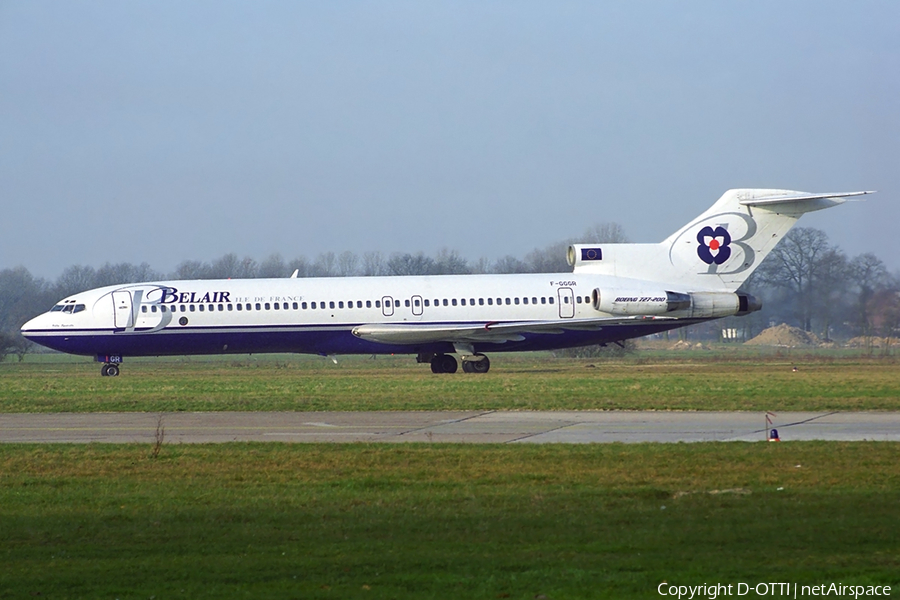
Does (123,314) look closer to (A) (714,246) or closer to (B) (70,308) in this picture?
(B) (70,308)

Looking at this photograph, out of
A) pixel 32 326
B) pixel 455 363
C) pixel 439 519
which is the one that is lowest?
pixel 439 519

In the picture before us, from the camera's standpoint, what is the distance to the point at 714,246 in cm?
3828

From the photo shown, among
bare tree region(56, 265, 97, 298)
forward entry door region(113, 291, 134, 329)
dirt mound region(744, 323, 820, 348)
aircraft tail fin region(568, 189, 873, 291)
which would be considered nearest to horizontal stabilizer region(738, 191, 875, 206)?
aircraft tail fin region(568, 189, 873, 291)

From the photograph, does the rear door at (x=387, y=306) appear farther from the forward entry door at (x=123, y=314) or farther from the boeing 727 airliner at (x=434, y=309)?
the forward entry door at (x=123, y=314)

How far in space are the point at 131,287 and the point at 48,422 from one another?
15858 millimetres

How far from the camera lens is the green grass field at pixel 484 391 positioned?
24172 millimetres

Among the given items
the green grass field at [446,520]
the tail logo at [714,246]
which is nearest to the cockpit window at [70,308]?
A: the green grass field at [446,520]

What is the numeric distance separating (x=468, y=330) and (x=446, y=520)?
2575 centimetres

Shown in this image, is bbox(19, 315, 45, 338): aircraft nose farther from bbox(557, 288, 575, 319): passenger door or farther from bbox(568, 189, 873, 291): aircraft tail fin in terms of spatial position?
bbox(568, 189, 873, 291): aircraft tail fin

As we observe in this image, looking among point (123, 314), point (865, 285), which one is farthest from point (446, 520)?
point (865, 285)

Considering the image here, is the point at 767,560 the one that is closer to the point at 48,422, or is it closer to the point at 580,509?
the point at 580,509

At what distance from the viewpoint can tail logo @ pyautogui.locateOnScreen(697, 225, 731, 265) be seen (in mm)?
38250

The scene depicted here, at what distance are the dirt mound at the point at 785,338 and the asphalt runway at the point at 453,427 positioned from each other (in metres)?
60.3

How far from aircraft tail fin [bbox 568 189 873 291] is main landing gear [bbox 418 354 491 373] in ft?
17.0
